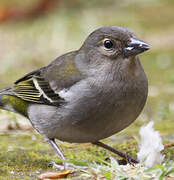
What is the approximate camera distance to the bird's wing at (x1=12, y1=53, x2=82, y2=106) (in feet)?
15.0

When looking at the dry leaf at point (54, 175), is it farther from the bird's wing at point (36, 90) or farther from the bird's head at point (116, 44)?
the bird's head at point (116, 44)

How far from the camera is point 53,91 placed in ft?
15.6

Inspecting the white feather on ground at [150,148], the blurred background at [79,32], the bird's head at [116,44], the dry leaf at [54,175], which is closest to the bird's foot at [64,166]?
the dry leaf at [54,175]

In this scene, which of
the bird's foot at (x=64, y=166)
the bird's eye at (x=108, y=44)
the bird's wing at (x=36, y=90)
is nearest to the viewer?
the bird's foot at (x=64, y=166)

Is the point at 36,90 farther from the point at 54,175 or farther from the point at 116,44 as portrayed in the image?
the point at 54,175

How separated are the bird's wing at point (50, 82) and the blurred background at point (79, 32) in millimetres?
1031

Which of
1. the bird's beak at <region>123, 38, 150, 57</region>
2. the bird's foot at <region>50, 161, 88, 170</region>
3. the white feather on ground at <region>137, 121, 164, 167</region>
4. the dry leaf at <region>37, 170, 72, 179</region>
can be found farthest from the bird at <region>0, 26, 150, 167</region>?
the dry leaf at <region>37, 170, 72, 179</region>

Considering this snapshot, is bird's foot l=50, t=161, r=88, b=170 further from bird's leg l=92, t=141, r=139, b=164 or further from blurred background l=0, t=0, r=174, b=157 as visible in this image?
blurred background l=0, t=0, r=174, b=157

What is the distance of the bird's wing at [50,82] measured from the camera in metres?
4.58

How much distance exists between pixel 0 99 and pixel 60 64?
85cm

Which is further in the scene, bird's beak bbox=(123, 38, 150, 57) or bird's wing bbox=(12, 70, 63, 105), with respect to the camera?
bird's wing bbox=(12, 70, 63, 105)

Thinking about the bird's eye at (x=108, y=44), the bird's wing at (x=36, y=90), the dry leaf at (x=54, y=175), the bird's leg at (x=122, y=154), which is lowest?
the bird's leg at (x=122, y=154)

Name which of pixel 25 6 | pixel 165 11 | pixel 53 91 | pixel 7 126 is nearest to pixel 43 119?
pixel 53 91

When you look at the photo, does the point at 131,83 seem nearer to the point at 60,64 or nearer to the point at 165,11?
the point at 60,64
